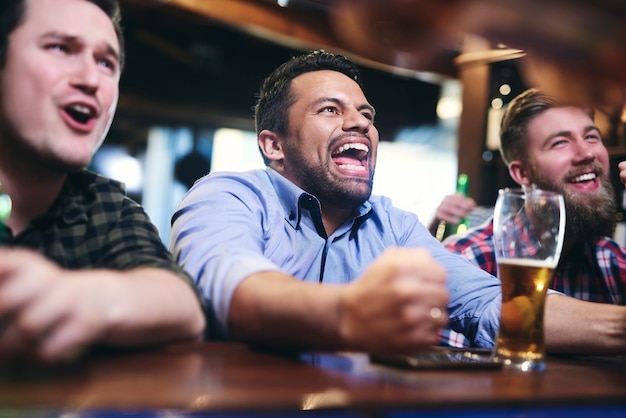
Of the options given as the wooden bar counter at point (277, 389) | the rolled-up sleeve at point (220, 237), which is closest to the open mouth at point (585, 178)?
the rolled-up sleeve at point (220, 237)

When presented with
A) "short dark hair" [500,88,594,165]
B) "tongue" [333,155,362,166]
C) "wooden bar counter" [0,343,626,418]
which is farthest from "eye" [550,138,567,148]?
"wooden bar counter" [0,343,626,418]

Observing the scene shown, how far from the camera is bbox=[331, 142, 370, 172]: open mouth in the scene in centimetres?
171

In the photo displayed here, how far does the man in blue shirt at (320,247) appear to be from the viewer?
26.1 inches

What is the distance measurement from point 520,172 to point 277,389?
1922 mm

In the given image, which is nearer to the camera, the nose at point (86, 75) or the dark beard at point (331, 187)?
the nose at point (86, 75)

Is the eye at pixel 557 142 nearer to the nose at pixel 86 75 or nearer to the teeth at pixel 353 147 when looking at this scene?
the teeth at pixel 353 147

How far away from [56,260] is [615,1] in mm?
914

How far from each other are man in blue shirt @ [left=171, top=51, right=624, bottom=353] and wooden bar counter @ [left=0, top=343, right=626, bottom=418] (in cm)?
5

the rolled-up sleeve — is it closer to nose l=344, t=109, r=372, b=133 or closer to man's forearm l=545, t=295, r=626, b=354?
nose l=344, t=109, r=372, b=133

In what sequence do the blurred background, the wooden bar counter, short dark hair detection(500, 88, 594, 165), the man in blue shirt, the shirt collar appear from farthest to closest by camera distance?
the blurred background
short dark hair detection(500, 88, 594, 165)
the shirt collar
the man in blue shirt
the wooden bar counter

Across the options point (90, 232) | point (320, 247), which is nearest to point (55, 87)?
point (90, 232)

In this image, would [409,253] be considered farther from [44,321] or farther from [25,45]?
[25,45]

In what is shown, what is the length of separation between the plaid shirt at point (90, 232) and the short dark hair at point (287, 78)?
0.84 m

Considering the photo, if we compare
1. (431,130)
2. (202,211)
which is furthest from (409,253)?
(431,130)
